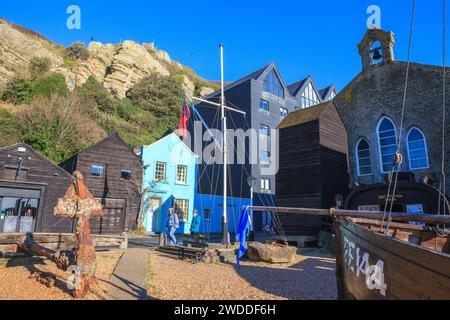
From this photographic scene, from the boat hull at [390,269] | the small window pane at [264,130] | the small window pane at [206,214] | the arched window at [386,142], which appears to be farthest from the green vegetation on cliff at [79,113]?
the boat hull at [390,269]

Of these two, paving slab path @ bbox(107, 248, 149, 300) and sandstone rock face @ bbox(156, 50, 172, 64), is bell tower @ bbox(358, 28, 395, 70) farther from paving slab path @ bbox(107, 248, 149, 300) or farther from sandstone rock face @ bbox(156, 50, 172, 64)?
sandstone rock face @ bbox(156, 50, 172, 64)

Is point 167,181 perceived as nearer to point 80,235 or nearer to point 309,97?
point 80,235

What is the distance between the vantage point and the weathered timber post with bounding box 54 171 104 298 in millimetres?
6086

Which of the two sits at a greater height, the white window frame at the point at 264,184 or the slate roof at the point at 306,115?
the slate roof at the point at 306,115

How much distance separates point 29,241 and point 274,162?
26403 millimetres

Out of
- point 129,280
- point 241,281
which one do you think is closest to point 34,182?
point 129,280

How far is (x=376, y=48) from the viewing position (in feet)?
67.6

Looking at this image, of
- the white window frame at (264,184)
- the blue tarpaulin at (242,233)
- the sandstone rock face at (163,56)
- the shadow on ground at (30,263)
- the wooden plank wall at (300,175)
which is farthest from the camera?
the sandstone rock face at (163,56)

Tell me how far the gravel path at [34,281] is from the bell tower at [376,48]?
19957mm

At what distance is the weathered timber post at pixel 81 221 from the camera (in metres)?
6.09

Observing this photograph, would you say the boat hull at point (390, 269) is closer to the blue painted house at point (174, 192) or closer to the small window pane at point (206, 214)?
the blue painted house at point (174, 192)

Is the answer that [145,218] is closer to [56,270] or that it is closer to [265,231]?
[265,231]

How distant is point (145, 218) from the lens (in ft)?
82.5

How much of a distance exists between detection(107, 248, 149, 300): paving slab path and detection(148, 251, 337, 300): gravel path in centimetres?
26
